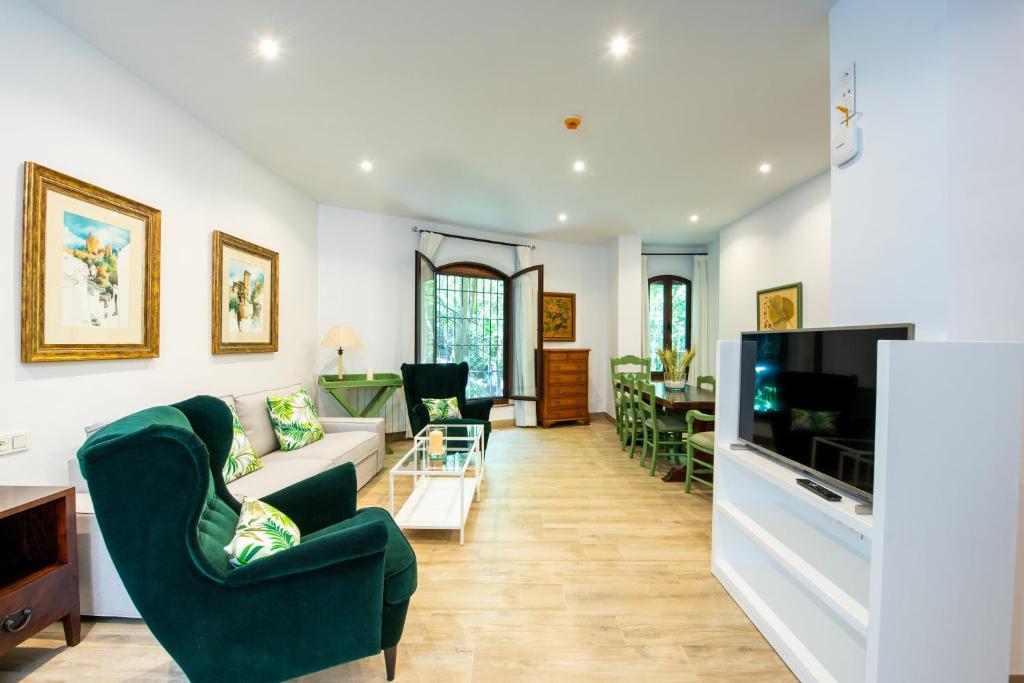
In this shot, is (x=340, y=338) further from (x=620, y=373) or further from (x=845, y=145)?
(x=845, y=145)

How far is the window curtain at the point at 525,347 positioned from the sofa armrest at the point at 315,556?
4348 millimetres

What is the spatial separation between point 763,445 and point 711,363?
14.9 ft

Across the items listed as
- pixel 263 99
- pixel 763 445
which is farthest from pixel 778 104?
pixel 263 99

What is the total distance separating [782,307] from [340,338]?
468cm

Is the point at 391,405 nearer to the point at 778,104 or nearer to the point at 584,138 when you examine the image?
the point at 584,138

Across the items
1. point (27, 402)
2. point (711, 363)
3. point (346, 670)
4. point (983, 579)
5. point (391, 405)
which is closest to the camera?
point (983, 579)

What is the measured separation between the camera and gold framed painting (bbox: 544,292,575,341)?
5980 millimetres

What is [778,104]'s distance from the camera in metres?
2.51

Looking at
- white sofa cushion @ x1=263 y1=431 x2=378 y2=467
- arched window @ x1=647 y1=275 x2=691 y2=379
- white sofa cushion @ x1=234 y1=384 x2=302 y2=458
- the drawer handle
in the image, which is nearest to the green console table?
white sofa cushion @ x1=263 y1=431 x2=378 y2=467

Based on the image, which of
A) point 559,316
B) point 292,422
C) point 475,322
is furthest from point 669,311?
point 292,422

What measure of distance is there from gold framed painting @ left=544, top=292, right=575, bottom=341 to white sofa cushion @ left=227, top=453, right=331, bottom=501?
393cm

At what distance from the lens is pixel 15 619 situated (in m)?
1.39

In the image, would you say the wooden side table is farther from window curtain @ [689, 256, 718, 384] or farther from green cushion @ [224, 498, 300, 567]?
window curtain @ [689, 256, 718, 384]

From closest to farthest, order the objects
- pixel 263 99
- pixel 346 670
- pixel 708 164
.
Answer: pixel 346 670
pixel 263 99
pixel 708 164
